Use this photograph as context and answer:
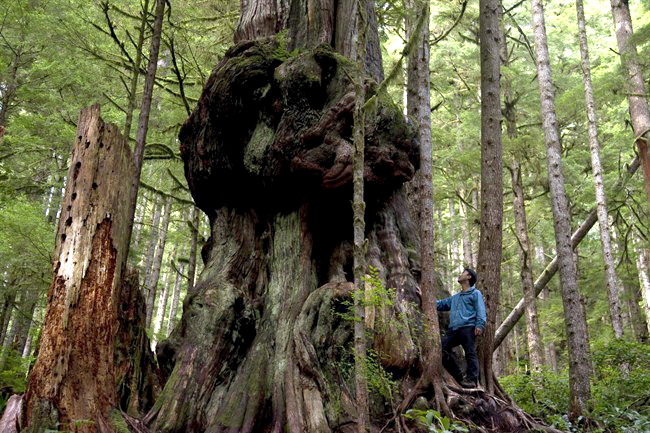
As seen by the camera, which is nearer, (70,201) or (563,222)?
(70,201)

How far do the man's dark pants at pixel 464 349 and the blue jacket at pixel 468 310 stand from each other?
0.26 feet

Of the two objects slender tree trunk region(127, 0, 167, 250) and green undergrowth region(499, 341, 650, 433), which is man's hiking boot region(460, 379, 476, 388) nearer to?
green undergrowth region(499, 341, 650, 433)

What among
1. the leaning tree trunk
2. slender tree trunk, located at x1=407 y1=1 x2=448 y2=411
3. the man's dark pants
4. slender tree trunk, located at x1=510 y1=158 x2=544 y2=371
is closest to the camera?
the leaning tree trunk

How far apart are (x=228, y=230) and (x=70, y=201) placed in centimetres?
267

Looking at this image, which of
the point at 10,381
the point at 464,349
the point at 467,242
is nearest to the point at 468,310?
the point at 464,349

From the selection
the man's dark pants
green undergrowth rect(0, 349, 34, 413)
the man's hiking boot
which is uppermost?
the man's dark pants

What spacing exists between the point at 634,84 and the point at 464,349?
7906mm

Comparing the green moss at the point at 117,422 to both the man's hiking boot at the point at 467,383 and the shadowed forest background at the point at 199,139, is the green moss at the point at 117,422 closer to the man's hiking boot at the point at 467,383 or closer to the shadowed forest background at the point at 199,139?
the shadowed forest background at the point at 199,139

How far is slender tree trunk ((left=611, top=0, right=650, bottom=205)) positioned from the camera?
10.1 meters

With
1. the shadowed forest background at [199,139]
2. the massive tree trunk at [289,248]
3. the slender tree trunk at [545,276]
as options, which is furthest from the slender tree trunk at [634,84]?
the massive tree trunk at [289,248]

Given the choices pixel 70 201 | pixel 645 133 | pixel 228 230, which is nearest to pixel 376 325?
pixel 228 230

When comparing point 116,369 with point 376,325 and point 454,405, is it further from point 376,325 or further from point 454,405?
point 454,405

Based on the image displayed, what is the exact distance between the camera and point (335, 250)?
21.4 feet

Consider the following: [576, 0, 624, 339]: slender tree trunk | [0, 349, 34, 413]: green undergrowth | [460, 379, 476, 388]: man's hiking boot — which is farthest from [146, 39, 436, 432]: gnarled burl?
[576, 0, 624, 339]: slender tree trunk
